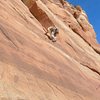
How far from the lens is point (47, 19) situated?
26125 mm

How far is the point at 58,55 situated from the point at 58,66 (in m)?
1.80

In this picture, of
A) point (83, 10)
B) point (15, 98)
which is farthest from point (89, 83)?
point (83, 10)

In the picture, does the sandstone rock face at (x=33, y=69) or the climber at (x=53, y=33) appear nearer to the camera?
the sandstone rock face at (x=33, y=69)

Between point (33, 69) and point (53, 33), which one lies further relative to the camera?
point (53, 33)

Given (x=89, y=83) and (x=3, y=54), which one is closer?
(x=3, y=54)

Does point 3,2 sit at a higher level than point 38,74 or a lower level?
higher

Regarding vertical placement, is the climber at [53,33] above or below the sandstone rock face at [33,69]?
above

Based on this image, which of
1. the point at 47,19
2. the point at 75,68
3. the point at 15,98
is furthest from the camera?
the point at 47,19

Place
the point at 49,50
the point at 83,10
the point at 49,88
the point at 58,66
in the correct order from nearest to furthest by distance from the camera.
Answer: the point at 49,88 < the point at 58,66 < the point at 49,50 < the point at 83,10

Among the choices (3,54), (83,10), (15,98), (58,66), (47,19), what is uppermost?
(83,10)

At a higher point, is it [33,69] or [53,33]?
[53,33]

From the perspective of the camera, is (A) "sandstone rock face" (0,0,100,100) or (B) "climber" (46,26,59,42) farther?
(B) "climber" (46,26,59,42)

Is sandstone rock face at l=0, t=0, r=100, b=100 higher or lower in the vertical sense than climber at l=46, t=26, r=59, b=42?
lower

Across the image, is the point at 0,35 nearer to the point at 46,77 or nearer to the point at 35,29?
the point at 46,77
